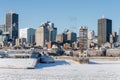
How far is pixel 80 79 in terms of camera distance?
2567 cm

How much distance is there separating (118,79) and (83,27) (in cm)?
9361

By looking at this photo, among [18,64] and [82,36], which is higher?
[82,36]

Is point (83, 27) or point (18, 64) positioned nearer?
point (18, 64)

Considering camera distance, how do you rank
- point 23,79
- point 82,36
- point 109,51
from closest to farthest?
point 23,79 < point 82,36 < point 109,51

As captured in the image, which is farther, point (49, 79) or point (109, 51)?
point (109, 51)

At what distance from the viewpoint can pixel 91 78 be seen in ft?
86.7

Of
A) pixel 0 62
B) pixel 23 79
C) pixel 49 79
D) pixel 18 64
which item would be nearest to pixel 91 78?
pixel 49 79

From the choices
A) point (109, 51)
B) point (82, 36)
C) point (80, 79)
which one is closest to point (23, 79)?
point (80, 79)

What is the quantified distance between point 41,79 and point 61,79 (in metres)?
1.42

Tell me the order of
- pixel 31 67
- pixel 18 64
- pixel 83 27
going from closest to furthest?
1. pixel 31 67
2. pixel 18 64
3. pixel 83 27

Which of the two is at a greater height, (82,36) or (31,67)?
(82,36)

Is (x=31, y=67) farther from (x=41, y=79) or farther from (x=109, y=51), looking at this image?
(x=109, y=51)

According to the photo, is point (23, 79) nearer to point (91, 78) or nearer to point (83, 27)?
point (91, 78)

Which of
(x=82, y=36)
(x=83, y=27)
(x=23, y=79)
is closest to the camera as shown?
(x=23, y=79)
